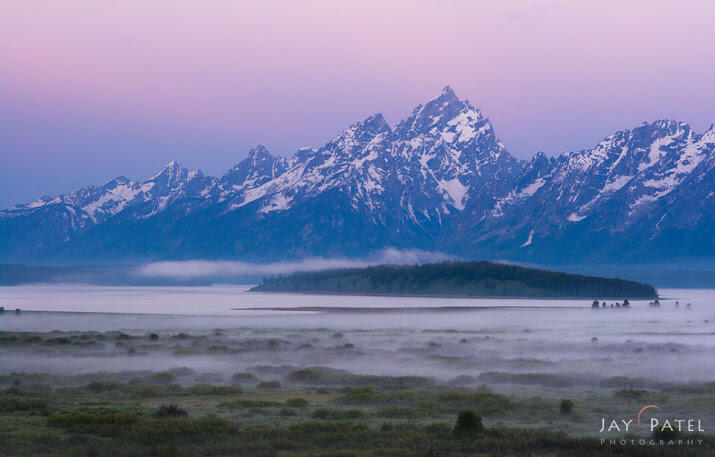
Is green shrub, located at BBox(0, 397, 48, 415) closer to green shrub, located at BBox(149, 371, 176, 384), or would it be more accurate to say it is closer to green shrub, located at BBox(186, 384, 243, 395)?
green shrub, located at BBox(186, 384, 243, 395)

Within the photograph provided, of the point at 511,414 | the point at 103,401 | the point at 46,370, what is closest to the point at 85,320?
the point at 46,370

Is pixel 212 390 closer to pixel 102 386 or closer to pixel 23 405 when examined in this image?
pixel 102 386

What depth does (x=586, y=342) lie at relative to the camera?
356 feet

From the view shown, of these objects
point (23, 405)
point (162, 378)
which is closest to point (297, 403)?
point (23, 405)

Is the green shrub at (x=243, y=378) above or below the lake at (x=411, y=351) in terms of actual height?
below

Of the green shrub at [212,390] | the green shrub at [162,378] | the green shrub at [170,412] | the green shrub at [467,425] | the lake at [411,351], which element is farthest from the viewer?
the lake at [411,351]

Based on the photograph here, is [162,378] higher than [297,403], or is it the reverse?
[162,378]

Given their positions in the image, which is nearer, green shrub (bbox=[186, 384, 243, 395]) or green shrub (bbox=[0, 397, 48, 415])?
green shrub (bbox=[0, 397, 48, 415])

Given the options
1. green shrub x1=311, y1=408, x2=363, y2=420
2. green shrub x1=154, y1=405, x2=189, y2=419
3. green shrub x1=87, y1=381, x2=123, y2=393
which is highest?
green shrub x1=87, y1=381, x2=123, y2=393

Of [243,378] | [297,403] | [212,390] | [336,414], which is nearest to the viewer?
[336,414]

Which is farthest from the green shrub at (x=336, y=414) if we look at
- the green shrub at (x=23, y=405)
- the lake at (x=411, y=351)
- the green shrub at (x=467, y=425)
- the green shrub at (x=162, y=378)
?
the lake at (x=411, y=351)

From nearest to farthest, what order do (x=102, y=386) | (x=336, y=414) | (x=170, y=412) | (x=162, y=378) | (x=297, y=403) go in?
(x=170, y=412) → (x=336, y=414) → (x=297, y=403) → (x=102, y=386) → (x=162, y=378)

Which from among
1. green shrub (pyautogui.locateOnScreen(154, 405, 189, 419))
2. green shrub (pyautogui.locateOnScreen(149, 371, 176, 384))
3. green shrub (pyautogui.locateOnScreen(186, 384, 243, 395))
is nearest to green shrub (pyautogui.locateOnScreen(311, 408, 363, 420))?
green shrub (pyautogui.locateOnScreen(154, 405, 189, 419))

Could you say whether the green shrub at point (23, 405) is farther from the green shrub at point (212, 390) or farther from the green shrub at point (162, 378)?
the green shrub at point (162, 378)
